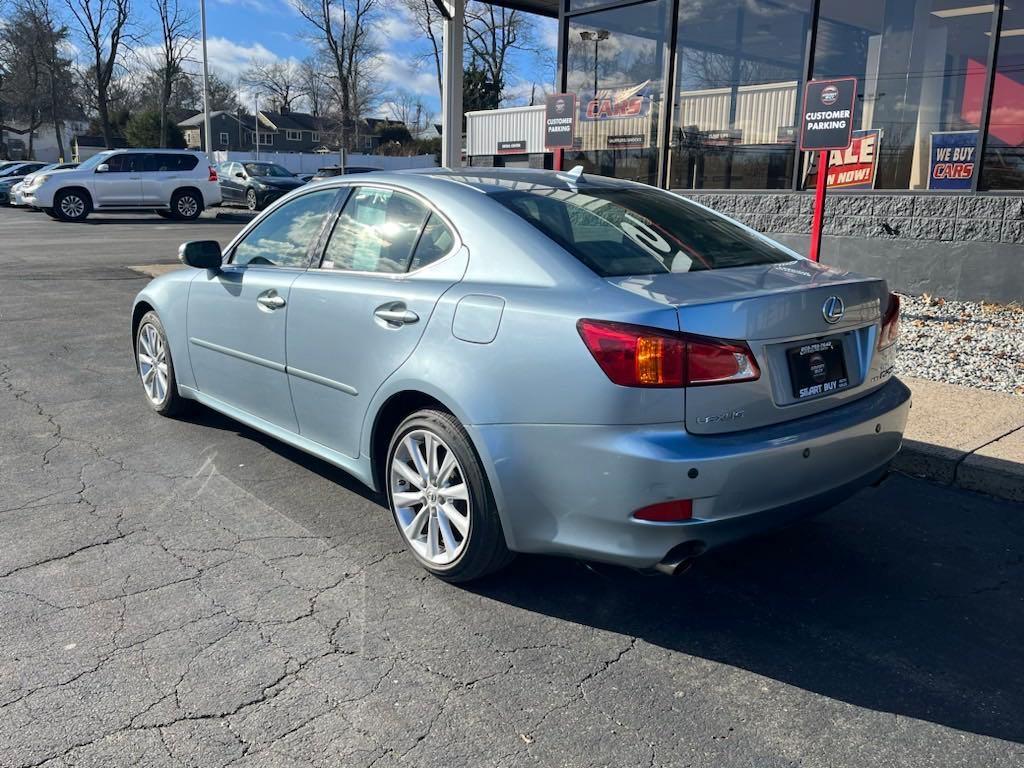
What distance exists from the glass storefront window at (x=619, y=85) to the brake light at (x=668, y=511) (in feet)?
36.2

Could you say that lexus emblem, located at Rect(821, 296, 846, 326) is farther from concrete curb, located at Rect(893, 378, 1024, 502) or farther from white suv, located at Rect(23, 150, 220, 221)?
white suv, located at Rect(23, 150, 220, 221)

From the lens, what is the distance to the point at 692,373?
2.86 meters

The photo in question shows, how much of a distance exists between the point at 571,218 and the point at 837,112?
5.02 metres

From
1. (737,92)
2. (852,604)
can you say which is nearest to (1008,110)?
(737,92)

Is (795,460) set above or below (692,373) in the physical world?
below

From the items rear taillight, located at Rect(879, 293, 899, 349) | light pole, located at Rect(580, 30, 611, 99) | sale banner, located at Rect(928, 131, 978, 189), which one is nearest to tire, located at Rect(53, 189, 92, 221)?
light pole, located at Rect(580, 30, 611, 99)

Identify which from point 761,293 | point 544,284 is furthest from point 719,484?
point 544,284

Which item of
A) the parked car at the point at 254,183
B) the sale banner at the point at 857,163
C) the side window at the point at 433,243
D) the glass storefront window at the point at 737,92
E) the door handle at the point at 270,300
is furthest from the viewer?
the parked car at the point at 254,183

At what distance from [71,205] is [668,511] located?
81.8 feet

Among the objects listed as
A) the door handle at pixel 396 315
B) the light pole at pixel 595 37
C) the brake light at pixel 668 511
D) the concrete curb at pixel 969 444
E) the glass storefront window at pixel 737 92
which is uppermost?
the light pole at pixel 595 37

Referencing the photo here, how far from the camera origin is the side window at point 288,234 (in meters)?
4.38

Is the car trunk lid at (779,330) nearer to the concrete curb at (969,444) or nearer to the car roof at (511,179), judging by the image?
the car roof at (511,179)

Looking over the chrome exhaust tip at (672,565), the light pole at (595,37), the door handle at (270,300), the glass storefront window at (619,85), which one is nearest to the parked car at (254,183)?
the glass storefront window at (619,85)

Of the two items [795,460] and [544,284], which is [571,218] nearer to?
[544,284]
